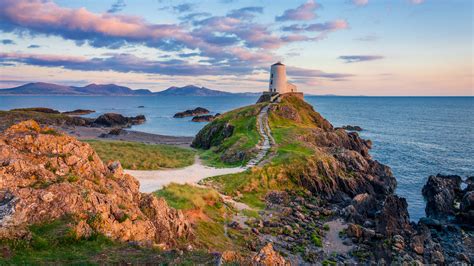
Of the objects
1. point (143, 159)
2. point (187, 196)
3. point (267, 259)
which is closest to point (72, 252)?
point (267, 259)

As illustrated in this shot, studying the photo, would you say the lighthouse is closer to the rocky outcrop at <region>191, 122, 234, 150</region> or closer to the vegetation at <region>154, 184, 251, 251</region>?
the rocky outcrop at <region>191, 122, 234, 150</region>

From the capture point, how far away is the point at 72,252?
12.3m

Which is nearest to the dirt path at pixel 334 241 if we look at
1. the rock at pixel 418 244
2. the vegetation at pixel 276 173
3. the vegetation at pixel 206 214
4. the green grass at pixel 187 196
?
the rock at pixel 418 244

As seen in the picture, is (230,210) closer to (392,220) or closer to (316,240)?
(316,240)

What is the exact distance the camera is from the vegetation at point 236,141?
42912 millimetres

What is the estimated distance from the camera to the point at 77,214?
1423 cm

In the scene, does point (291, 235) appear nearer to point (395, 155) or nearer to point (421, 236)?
point (421, 236)

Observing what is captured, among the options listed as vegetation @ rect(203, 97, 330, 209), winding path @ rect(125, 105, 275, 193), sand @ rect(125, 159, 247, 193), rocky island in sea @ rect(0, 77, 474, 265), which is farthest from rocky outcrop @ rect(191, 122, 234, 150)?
sand @ rect(125, 159, 247, 193)

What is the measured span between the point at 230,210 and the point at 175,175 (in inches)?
401

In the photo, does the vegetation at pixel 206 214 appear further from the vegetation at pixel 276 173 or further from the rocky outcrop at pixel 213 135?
the rocky outcrop at pixel 213 135

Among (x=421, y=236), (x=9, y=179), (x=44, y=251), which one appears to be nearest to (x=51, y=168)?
(x=9, y=179)

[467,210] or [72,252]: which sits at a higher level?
[72,252]

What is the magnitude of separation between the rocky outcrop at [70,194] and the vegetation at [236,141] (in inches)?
881

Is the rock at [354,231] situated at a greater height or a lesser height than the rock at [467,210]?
greater
